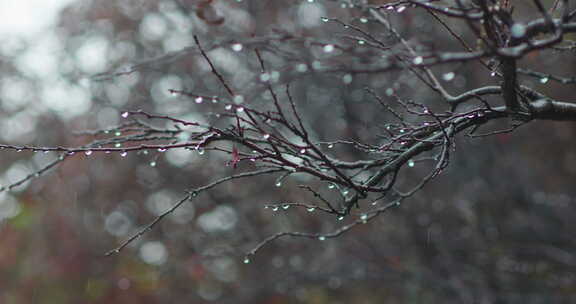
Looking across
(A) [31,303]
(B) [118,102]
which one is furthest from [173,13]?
(A) [31,303]

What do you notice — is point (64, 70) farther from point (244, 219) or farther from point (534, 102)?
point (534, 102)

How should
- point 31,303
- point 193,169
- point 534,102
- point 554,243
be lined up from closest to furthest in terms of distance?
1. point 534,102
2. point 554,243
3. point 31,303
4. point 193,169

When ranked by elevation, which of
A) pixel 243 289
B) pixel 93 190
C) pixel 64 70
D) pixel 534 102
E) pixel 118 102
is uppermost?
pixel 64 70

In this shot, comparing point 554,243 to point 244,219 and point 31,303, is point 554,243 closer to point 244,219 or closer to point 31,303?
point 244,219

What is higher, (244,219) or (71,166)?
(71,166)

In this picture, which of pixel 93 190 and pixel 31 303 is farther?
pixel 93 190

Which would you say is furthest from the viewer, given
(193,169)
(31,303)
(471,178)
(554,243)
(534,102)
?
(193,169)
